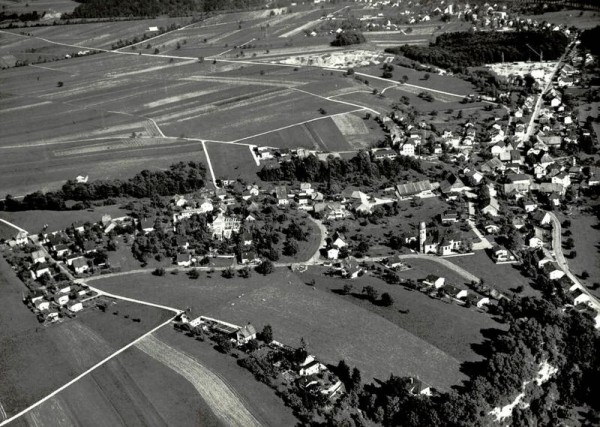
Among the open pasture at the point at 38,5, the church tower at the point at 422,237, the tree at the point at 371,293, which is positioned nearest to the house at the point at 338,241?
the church tower at the point at 422,237

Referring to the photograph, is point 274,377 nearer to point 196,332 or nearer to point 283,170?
point 196,332

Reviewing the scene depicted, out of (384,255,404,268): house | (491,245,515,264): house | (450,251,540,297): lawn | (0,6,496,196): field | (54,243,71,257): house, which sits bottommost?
(450,251,540,297): lawn

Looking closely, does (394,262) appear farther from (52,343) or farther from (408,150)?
(52,343)

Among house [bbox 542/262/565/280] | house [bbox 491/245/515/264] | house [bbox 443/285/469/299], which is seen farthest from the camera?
house [bbox 491/245/515/264]

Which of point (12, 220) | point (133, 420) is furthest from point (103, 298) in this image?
point (12, 220)

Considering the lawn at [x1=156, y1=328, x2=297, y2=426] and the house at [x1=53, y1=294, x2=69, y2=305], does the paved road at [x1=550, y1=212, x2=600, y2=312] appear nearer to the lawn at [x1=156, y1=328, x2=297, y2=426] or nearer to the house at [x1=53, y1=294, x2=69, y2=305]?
the lawn at [x1=156, y1=328, x2=297, y2=426]

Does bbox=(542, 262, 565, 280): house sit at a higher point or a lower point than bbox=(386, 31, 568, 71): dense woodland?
lower

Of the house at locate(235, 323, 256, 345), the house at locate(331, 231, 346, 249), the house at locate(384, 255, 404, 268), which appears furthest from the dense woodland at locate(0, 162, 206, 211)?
the house at locate(235, 323, 256, 345)
